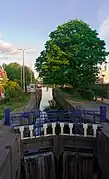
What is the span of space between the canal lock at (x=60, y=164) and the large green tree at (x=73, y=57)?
67.0ft

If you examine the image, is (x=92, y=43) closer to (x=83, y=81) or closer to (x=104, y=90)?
(x=83, y=81)

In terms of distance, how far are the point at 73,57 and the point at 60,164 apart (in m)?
22.3

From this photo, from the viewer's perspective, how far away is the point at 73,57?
3547 cm

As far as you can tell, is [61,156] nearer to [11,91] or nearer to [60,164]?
[60,164]

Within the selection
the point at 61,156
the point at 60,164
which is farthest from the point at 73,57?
the point at 60,164

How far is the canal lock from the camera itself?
13859 mm

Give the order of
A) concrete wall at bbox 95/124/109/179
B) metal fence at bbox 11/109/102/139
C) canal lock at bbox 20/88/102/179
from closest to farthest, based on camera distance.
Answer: concrete wall at bbox 95/124/109/179 < canal lock at bbox 20/88/102/179 < metal fence at bbox 11/109/102/139

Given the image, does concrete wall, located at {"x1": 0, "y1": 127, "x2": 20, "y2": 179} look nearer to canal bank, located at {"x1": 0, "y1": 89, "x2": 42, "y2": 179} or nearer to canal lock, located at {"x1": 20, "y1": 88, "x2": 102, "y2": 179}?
canal bank, located at {"x1": 0, "y1": 89, "x2": 42, "y2": 179}

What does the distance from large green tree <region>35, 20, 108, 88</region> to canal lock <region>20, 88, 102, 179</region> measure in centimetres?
2042

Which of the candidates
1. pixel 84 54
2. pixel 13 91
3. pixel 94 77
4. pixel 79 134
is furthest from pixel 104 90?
pixel 79 134

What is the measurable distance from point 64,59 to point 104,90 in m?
11.9

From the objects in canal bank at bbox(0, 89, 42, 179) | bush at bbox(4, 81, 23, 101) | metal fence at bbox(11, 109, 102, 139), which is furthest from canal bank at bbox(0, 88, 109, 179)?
bush at bbox(4, 81, 23, 101)

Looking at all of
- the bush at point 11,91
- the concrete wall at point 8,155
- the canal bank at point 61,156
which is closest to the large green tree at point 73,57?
the bush at point 11,91

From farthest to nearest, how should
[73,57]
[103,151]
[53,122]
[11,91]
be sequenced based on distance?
[11,91] < [73,57] < [53,122] < [103,151]
